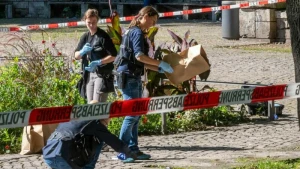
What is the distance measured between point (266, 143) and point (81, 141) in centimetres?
378

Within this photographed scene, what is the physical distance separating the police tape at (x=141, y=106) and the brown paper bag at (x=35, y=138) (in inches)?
69.3

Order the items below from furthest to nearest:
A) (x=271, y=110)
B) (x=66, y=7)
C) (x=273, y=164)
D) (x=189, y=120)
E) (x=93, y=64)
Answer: (x=66, y=7)
(x=271, y=110)
(x=189, y=120)
(x=93, y=64)
(x=273, y=164)

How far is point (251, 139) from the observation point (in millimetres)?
11195

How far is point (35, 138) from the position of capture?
1008cm

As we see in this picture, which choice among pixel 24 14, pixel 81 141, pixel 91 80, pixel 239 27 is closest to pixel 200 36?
pixel 239 27

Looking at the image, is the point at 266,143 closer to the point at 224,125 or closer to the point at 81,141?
the point at 224,125

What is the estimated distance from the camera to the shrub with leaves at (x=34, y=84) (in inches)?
438

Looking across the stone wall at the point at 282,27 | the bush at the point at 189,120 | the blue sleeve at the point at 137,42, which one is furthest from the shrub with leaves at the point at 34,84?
the stone wall at the point at 282,27

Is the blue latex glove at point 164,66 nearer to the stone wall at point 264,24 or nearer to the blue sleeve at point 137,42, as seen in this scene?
the blue sleeve at point 137,42

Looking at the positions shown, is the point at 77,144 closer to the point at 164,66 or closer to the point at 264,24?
the point at 164,66

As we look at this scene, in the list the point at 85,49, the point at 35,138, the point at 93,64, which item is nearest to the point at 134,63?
the point at 93,64

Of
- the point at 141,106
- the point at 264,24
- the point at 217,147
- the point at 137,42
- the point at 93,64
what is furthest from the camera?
the point at 264,24

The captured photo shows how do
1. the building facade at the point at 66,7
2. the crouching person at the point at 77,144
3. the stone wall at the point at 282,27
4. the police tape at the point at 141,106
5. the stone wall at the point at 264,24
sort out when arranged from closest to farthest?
the crouching person at the point at 77,144 < the police tape at the point at 141,106 < the stone wall at the point at 282,27 < the stone wall at the point at 264,24 < the building facade at the point at 66,7

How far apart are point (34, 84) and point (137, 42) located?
2577 mm
